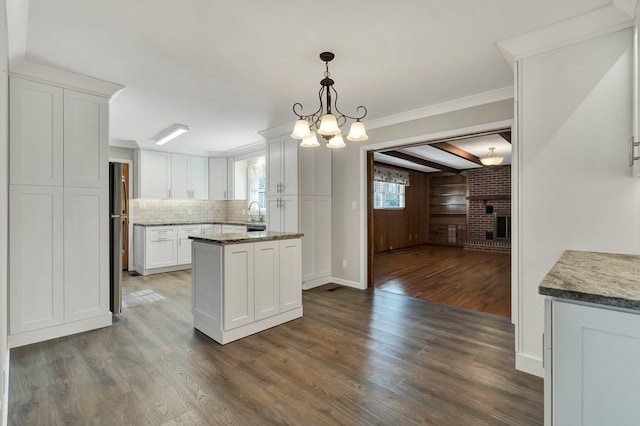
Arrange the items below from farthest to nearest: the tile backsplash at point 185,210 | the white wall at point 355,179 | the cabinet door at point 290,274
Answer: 1. the tile backsplash at point 185,210
2. the white wall at point 355,179
3. the cabinet door at point 290,274

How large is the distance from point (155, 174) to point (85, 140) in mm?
3051

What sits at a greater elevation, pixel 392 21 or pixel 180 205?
pixel 392 21

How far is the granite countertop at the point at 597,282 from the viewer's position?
0.91 m

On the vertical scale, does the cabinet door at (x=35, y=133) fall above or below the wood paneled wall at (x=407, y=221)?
above

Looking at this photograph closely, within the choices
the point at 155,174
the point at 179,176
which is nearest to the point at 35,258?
the point at 155,174

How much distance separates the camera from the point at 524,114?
2.21m

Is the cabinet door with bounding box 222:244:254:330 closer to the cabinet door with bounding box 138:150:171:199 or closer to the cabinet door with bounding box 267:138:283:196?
the cabinet door with bounding box 267:138:283:196

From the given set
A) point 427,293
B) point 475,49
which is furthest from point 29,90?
Result: point 427,293

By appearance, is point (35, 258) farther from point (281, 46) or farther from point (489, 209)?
point (489, 209)

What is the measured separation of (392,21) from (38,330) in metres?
3.78

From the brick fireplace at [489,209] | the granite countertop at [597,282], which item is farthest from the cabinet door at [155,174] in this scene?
the brick fireplace at [489,209]

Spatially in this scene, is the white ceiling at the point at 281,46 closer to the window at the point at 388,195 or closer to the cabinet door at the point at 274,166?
the cabinet door at the point at 274,166

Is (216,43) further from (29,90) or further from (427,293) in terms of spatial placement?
(427,293)

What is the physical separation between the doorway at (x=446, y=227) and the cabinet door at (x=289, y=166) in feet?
3.45
